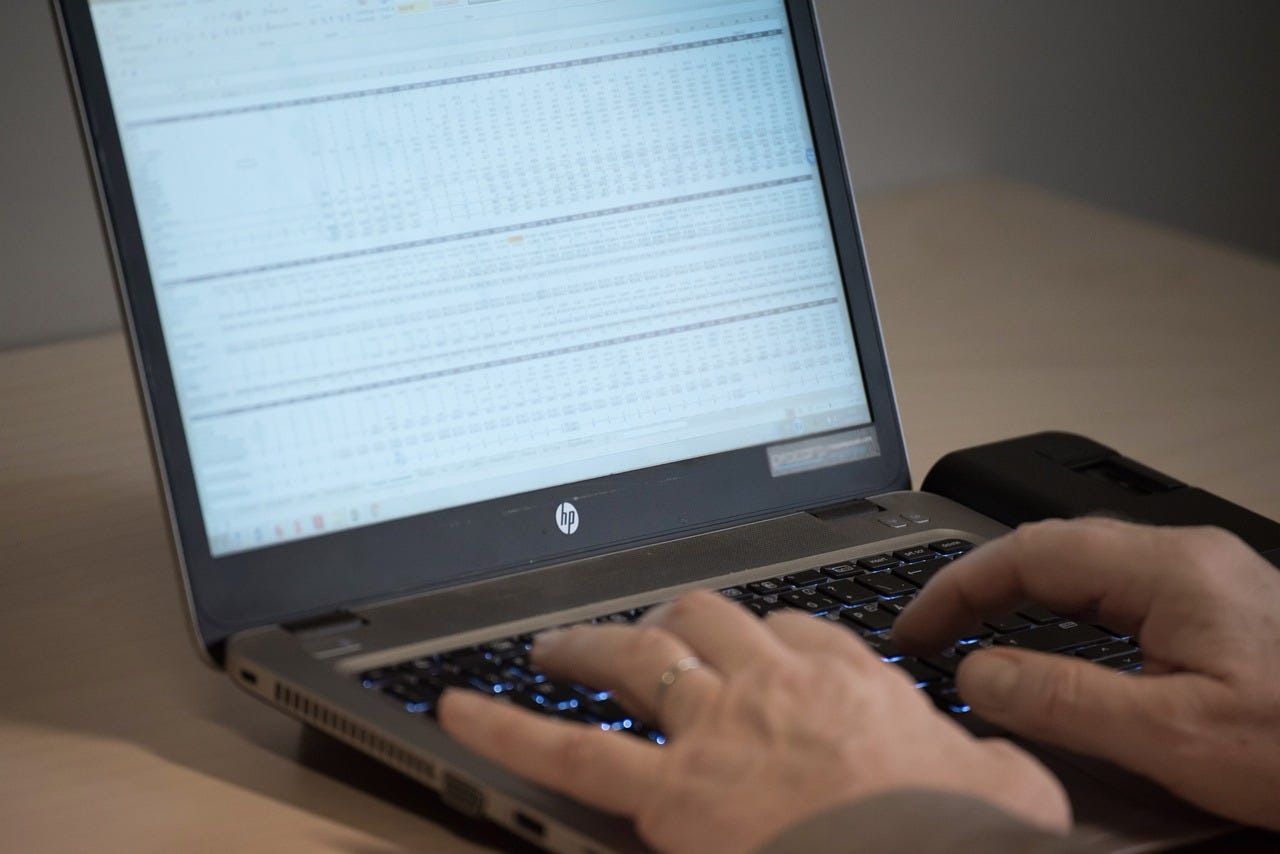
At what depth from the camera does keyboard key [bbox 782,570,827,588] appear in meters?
0.70

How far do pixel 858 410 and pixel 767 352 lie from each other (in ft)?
0.21

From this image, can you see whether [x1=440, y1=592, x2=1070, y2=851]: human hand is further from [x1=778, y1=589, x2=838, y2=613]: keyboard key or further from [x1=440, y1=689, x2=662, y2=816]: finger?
[x1=778, y1=589, x2=838, y2=613]: keyboard key

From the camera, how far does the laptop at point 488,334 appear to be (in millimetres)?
657

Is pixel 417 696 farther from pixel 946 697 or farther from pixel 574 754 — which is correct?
pixel 946 697

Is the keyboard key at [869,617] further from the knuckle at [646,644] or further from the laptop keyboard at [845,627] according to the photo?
the knuckle at [646,644]

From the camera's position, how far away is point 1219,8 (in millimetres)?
1930

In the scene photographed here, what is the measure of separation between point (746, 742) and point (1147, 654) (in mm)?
197

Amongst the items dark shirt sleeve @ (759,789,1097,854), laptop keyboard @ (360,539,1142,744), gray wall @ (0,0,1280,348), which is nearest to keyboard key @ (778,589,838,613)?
laptop keyboard @ (360,539,1142,744)

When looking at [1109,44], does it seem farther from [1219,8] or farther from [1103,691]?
[1103,691]

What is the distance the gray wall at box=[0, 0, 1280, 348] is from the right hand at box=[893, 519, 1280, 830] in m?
0.98

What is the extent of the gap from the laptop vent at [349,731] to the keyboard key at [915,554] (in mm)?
290

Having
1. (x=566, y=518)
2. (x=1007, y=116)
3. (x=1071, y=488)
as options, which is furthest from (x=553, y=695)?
(x=1007, y=116)

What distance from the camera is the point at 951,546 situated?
75 cm

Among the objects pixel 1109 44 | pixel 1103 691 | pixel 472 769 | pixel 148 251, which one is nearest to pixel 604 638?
pixel 472 769
